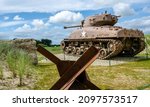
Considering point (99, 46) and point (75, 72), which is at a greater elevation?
point (75, 72)

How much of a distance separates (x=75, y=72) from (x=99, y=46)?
23.6m

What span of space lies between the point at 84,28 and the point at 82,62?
25.4 m

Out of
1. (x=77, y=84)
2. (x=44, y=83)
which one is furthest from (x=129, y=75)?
(x=77, y=84)

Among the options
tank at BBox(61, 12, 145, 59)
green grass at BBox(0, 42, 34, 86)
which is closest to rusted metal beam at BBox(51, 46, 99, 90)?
green grass at BBox(0, 42, 34, 86)

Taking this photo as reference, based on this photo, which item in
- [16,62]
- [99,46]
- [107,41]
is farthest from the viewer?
[99,46]

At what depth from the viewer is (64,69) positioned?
4.32 m

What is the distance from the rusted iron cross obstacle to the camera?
392 cm

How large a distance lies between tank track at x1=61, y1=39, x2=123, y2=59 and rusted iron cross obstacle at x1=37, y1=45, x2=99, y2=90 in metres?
19.1

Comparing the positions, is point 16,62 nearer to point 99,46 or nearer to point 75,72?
point 75,72

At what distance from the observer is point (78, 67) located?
13.1ft

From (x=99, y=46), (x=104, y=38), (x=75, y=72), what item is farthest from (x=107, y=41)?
(x=75, y=72)

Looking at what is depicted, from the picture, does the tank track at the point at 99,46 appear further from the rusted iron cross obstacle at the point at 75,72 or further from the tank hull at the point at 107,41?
the rusted iron cross obstacle at the point at 75,72

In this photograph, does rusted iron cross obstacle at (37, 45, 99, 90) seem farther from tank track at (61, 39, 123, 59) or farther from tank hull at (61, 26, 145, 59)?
tank hull at (61, 26, 145, 59)

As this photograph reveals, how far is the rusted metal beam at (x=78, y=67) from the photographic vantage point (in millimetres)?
3914
